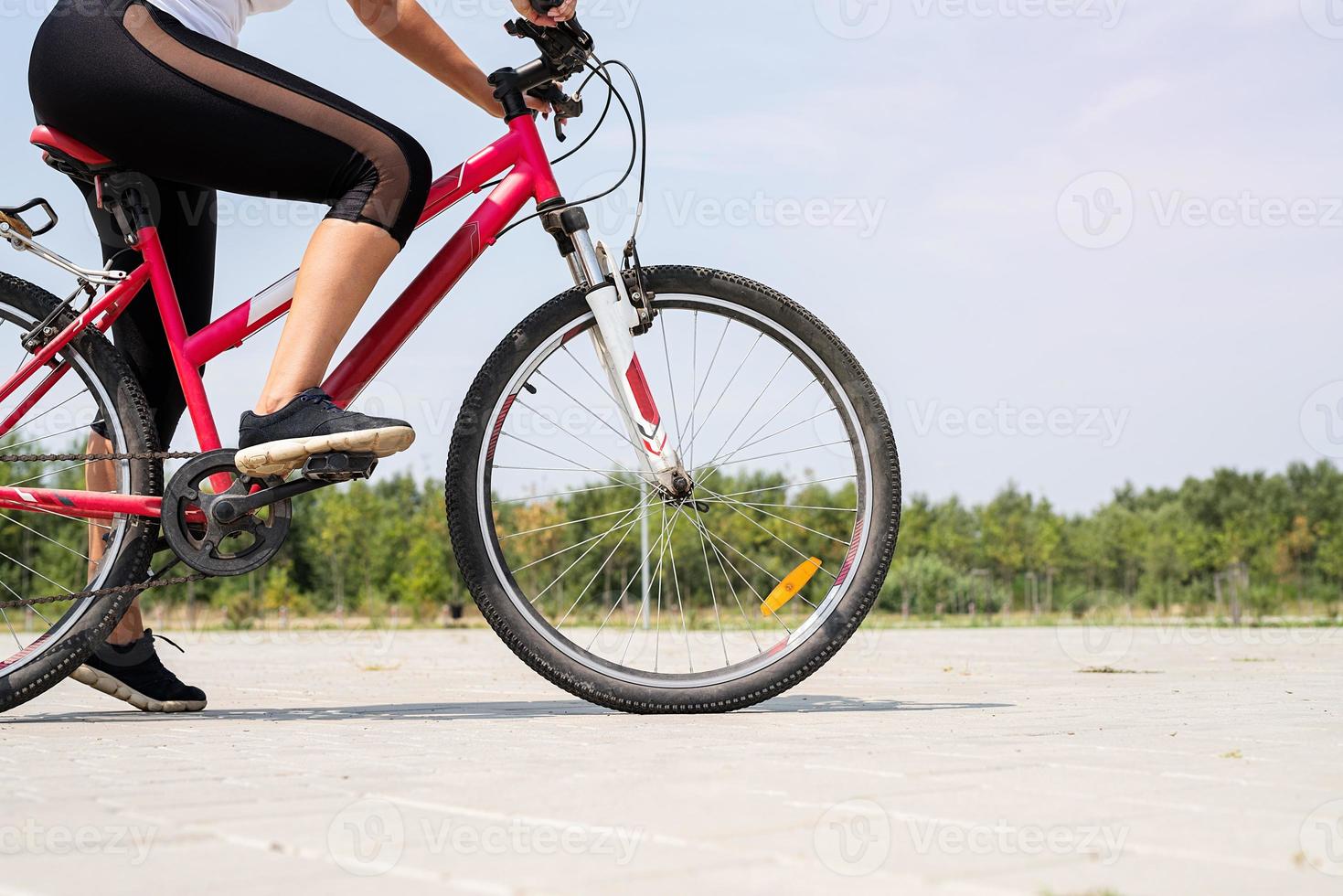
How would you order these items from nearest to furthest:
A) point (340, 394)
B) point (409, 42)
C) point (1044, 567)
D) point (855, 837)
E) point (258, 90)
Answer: point (855, 837)
point (258, 90)
point (340, 394)
point (409, 42)
point (1044, 567)

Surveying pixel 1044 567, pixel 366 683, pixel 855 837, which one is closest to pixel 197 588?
pixel 1044 567

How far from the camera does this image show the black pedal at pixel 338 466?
3.07m

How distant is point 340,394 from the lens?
3.36 metres

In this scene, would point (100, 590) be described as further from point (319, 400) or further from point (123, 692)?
point (319, 400)

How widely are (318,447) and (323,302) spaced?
0.38 m

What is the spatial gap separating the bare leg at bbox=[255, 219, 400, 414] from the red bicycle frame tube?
21 cm

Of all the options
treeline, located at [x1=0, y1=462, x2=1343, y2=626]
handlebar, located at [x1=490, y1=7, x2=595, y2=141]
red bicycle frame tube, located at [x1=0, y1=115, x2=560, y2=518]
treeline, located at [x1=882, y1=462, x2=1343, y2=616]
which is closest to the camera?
red bicycle frame tube, located at [x1=0, y1=115, x2=560, y2=518]

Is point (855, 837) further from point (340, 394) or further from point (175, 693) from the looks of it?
point (175, 693)

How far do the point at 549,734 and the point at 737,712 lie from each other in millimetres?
768
